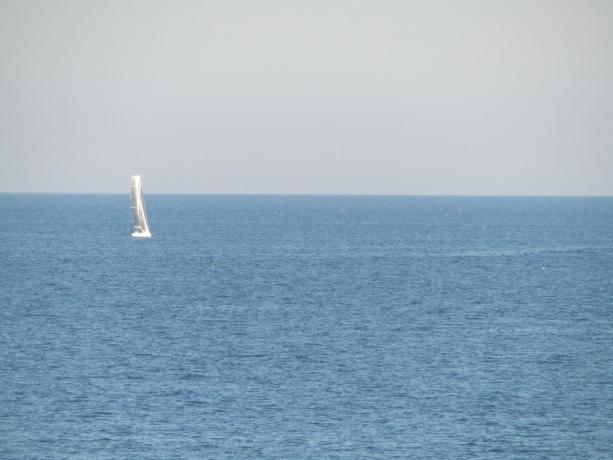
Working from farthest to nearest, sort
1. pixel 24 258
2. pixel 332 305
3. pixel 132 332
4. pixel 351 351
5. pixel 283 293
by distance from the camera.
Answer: pixel 24 258, pixel 283 293, pixel 332 305, pixel 132 332, pixel 351 351

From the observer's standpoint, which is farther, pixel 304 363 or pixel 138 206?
pixel 138 206

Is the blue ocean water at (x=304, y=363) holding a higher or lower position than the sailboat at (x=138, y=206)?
lower

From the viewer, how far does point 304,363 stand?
65.9 m

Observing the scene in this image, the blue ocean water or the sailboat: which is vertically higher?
the sailboat

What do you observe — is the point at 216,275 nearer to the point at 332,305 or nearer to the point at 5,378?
the point at 332,305

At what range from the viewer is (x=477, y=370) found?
214 feet

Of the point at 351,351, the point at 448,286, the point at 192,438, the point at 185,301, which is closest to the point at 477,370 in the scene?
the point at 351,351

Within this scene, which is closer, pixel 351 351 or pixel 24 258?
pixel 351 351

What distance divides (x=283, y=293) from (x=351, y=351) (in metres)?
35.4

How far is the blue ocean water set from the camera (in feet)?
162

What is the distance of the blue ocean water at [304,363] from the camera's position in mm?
49406

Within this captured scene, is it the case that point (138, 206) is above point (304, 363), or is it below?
above

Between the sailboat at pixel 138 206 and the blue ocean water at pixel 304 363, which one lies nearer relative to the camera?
the blue ocean water at pixel 304 363

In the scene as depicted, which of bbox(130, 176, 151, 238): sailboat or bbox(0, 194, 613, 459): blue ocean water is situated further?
bbox(130, 176, 151, 238): sailboat
